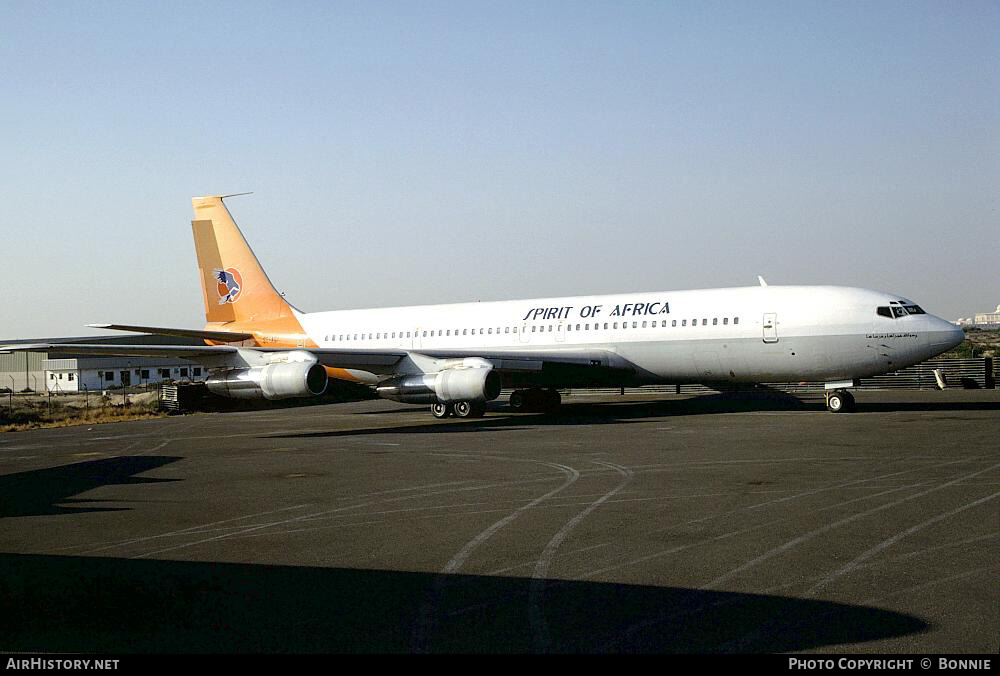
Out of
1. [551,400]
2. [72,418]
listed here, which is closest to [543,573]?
[551,400]

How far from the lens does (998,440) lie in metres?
19.5

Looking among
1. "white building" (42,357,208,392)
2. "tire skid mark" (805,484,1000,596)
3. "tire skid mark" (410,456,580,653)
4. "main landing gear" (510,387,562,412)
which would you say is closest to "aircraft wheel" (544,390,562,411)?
"main landing gear" (510,387,562,412)

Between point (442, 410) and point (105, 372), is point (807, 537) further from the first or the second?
point (105, 372)

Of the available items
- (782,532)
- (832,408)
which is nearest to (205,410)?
(832,408)

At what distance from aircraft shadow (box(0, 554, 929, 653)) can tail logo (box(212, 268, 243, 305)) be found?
31.8m

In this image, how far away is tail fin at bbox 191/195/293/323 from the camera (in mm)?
39156

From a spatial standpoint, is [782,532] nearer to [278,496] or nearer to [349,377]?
[278,496]

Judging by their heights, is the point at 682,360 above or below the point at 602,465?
above

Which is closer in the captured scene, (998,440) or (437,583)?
(437,583)

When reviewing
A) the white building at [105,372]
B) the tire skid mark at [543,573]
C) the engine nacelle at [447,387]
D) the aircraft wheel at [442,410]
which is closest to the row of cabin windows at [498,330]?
the aircraft wheel at [442,410]

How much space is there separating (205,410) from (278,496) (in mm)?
33732

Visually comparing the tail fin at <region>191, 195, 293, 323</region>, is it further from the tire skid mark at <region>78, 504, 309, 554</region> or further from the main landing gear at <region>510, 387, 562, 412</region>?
the tire skid mark at <region>78, 504, 309, 554</region>

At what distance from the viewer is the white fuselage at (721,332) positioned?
28094 mm

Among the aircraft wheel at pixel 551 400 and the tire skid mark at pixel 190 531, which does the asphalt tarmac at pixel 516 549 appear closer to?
the tire skid mark at pixel 190 531
